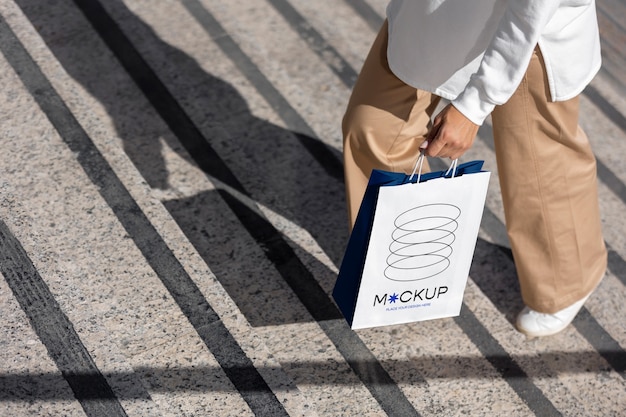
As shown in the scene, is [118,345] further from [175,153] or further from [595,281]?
[595,281]

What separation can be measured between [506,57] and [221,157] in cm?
174

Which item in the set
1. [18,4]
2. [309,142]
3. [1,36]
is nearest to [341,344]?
[309,142]

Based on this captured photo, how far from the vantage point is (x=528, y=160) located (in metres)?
3.22

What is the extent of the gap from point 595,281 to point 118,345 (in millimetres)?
1727

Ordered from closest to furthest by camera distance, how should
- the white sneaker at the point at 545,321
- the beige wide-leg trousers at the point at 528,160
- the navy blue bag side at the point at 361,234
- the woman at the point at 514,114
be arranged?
1. the woman at the point at 514,114
2. the navy blue bag side at the point at 361,234
3. the beige wide-leg trousers at the point at 528,160
4. the white sneaker at the point at 545,321

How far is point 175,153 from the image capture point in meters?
4.15

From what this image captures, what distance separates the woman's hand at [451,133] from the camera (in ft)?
9.29

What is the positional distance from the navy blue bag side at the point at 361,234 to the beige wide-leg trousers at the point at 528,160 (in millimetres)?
250

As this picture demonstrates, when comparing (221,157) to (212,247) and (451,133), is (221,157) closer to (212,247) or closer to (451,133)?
(212,247)

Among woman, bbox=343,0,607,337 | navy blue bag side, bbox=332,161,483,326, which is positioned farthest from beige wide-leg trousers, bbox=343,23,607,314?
navy blue bag side, bbox=332,161,483,326

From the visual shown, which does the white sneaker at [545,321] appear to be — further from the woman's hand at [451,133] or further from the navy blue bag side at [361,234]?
the woman's hand at [451,133]

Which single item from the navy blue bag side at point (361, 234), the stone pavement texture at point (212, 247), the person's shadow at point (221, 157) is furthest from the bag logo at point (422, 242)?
the person's shadow at point (221, 157)

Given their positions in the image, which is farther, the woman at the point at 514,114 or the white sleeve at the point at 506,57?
the woman at the point at 514,114

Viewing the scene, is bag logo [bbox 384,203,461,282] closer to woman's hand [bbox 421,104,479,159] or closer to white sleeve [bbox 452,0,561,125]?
woman's hand [bbox 421,104,479,159]
